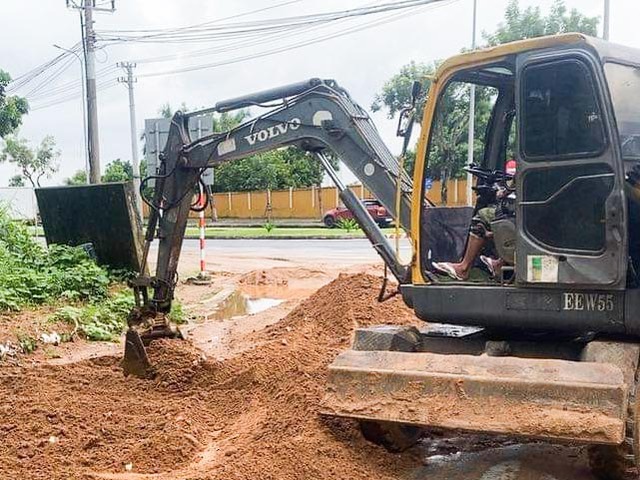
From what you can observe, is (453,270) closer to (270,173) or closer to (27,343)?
(27,343)

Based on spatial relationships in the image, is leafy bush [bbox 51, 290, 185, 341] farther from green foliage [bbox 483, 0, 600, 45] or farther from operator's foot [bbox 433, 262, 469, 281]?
green foliage [bbox 483, 0, 600, 45]

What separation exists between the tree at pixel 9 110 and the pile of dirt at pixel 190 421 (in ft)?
45.7

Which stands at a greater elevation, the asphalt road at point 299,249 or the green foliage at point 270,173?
the green foliage at point 270,173

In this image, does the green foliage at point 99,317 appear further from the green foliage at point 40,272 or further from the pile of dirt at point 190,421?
the pile of dirt at point 190,421

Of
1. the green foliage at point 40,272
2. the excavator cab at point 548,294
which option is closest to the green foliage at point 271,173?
the green foliage at point 40,272

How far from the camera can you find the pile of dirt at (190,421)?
4.89 metres

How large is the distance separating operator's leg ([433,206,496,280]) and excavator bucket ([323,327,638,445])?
0.53m

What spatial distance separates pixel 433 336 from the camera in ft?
18.0

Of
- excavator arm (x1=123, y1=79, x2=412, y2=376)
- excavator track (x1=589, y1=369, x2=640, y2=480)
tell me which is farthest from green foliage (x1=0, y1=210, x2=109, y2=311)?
excavator track (x1=589, y1=369, x2=640, y2=480)

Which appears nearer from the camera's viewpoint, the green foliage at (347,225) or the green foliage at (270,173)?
the green foliage at (347,225)

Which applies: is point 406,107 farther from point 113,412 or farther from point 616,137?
point 113,412

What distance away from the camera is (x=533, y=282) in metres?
4.60

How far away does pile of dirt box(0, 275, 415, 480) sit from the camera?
4.89 meters

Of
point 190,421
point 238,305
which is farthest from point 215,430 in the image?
point 238,305
